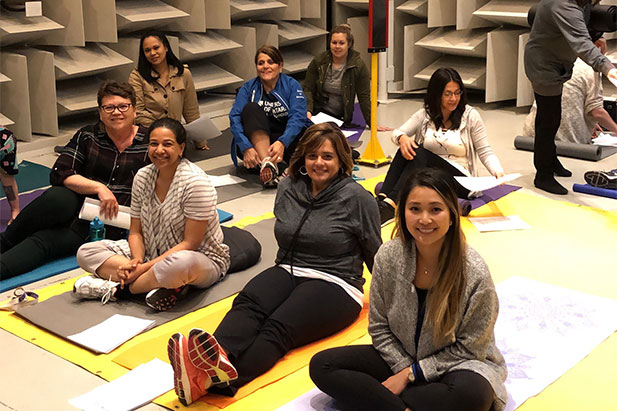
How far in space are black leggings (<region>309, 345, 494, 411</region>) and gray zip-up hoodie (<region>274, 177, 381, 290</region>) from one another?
0.68 metres

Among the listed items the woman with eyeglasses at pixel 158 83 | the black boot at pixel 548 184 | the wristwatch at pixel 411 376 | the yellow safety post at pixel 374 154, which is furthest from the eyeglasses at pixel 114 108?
the black boot at pixel 548 184

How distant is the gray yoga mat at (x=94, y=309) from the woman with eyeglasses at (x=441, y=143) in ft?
4.56

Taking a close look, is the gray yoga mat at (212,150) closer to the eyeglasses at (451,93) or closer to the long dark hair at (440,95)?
the long dark hair at (440,95)

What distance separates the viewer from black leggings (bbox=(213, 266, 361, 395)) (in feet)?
10.6

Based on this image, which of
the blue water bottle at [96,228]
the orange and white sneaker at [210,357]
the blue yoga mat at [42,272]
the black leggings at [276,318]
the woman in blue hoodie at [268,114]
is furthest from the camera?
the woman in blue hoodie at [268,114]

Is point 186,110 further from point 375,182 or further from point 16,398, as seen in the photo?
point 16,398

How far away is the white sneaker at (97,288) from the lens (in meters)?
3.94

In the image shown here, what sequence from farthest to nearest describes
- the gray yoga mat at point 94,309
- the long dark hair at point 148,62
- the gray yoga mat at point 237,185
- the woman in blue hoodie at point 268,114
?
the long dark hair at point 148,62 < the woman in blue hoodie at point 268,114 < the gray yoga mat at point 237,185 < the gray yoga mat at point 94,309

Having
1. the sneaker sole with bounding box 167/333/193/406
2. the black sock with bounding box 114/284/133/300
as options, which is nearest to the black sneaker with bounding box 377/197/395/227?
the black sock with bounding box 114/284/133/300

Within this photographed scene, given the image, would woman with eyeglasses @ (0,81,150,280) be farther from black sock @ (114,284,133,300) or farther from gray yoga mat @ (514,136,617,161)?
gray yoga mat @ (514,136,617,161)

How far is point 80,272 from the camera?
4457mm

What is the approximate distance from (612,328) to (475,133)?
182 centimetres

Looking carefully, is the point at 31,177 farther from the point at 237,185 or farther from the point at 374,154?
the point at 374,154

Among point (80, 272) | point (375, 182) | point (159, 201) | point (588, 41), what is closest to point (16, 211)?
point (80, 272)
